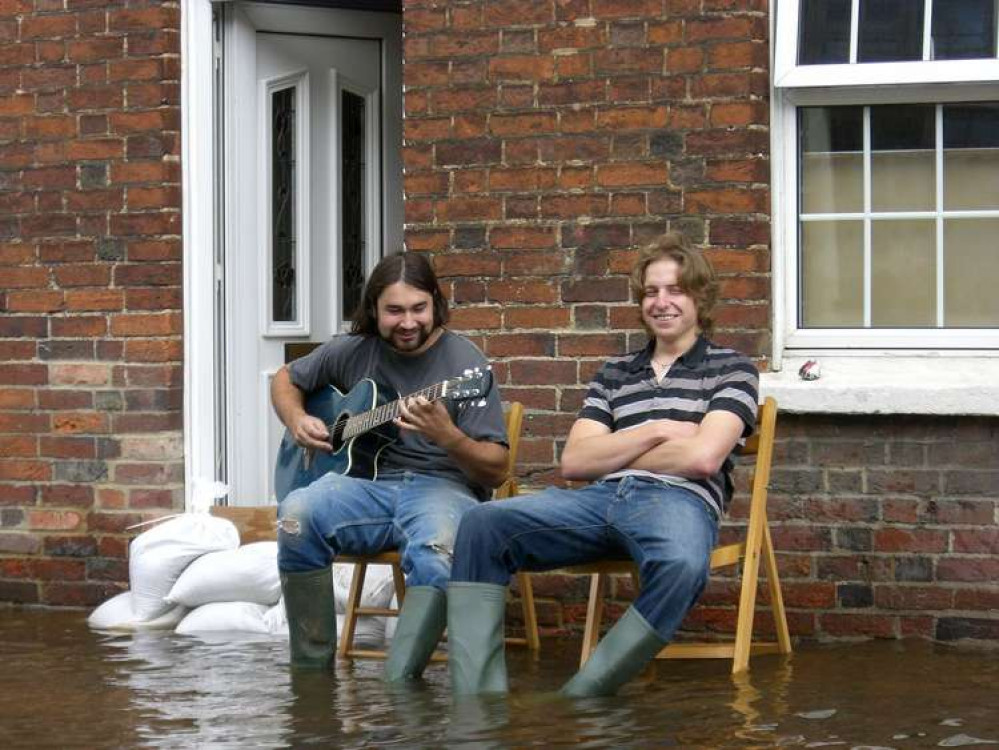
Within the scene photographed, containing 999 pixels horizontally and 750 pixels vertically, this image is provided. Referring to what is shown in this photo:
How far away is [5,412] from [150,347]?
2.46 feet

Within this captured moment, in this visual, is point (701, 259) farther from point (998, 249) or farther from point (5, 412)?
point (5, 412)

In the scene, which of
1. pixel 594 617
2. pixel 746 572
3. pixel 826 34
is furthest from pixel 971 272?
pixel 594 617

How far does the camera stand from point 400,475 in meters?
6.02

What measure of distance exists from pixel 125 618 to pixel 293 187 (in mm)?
2026

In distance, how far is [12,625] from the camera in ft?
23.0

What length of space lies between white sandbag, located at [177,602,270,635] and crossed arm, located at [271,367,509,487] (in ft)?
3.19

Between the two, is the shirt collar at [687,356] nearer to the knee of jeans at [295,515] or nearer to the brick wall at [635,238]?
the brick wall at [635,238]

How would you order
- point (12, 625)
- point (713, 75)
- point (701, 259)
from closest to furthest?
point (701, 259) < point (713, 75) < point (12, 625)

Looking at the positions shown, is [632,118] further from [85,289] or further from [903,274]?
[85,289]

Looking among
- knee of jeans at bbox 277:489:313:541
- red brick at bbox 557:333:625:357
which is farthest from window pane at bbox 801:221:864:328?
knee of jeans at bbox 277:489:313:541

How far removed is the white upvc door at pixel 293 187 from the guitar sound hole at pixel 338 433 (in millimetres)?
1553

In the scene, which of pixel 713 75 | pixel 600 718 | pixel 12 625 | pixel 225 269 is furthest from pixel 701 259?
pixel 12 625

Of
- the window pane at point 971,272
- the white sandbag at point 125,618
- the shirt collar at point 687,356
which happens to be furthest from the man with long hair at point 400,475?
the window pane at point 971,272

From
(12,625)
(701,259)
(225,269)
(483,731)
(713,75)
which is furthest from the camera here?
(225,269)
